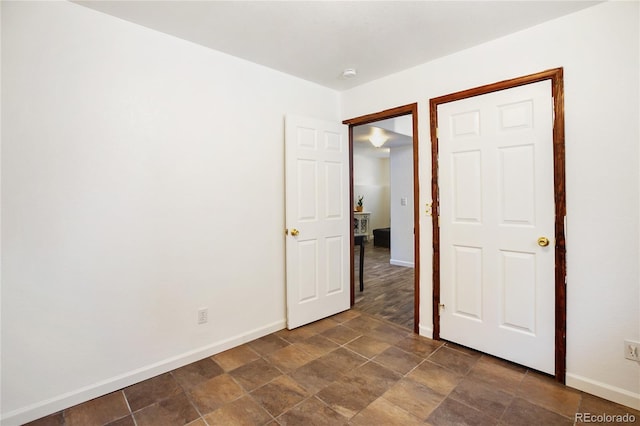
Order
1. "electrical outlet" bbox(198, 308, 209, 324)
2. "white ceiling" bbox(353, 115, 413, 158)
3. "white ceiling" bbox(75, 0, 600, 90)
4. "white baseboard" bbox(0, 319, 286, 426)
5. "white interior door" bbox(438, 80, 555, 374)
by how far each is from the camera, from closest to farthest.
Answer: "white baseboard" bbox(0, 319, 286, 426)
"white ceiling" bbox(75, 0, 600, 90)
"white interior door" bbox(438, 80, 555, 374)
"electrical outlet" bbox(198, 308, 209, 324)
"white ceiling" bbox(353, 115, 413, 158)

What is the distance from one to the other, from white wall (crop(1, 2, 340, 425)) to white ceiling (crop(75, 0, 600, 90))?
19 cm

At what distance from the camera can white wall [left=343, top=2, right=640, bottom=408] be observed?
171cm

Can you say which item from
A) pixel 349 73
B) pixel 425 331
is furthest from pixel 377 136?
pixel 425 331

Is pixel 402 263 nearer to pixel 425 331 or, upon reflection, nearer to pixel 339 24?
pixel 425 331

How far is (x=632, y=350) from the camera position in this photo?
67.5 inches

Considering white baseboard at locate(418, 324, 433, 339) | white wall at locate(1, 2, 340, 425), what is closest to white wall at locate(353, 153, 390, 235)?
white baseboard at locate(418, 324, 433, 339)

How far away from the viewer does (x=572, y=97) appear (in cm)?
189

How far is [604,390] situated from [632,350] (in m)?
0.30

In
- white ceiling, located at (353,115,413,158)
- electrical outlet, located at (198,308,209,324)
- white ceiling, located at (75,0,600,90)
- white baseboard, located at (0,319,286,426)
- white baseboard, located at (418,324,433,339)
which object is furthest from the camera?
white ceiling, located at (353,115,413,158)

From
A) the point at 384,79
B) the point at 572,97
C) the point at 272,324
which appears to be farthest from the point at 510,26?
the point at 272,324

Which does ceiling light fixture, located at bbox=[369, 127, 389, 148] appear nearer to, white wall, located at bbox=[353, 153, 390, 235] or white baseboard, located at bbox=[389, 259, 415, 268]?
white baseboard, located at bbox=[389, 259, 415, 268]

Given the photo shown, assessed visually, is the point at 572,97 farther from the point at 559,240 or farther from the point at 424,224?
the point at 424,224

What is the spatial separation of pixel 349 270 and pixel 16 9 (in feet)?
10.4

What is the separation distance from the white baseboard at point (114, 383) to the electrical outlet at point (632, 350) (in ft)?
8.32
